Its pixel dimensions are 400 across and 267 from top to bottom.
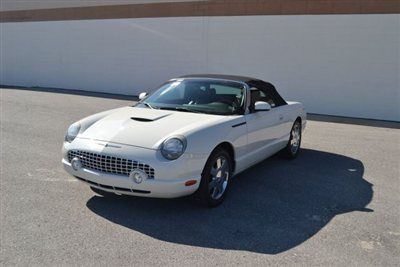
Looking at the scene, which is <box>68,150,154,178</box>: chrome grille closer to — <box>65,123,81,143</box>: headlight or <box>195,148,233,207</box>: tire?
<box>65,123,81,143</box>: headlight

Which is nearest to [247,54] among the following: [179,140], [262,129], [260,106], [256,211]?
[262,129]

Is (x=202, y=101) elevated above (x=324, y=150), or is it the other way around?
(x=202, y=101)

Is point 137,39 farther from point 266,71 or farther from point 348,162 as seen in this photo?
point 348,162

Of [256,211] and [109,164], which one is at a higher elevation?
[109,164]

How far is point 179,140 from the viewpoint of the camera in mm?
4281

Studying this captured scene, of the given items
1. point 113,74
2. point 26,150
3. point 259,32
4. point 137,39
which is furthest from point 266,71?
point 26,150

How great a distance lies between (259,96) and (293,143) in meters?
1.38

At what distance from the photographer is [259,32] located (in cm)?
1394

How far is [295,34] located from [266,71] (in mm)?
1457

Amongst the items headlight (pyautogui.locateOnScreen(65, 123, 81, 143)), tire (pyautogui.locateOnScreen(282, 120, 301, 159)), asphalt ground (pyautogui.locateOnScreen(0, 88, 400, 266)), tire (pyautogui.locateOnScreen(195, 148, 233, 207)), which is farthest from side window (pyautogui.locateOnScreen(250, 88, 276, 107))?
headlight (pyautogui.locateOnScreen(65, 123, 81, 143))

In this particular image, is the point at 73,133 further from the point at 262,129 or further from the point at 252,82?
the point at 252,82

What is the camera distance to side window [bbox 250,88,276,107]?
18.8 ft

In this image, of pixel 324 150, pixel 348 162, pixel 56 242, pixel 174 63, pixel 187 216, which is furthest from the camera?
pixel 174 63

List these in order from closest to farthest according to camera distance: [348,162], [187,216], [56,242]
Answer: [56,242]
[187,216]
[348,162]
